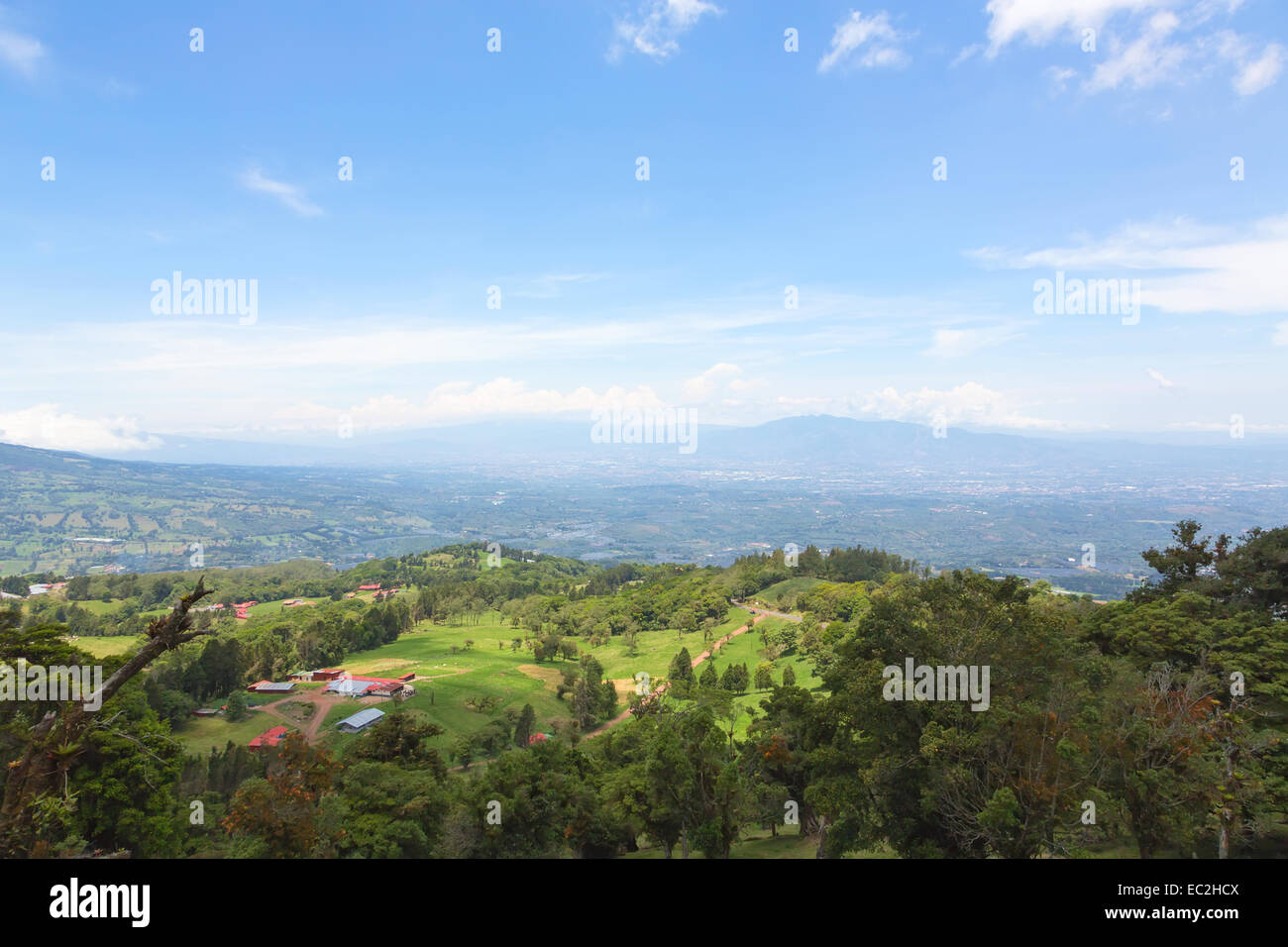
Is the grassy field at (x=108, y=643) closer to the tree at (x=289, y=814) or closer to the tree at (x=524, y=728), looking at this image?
the tree at (x=524, y=728)

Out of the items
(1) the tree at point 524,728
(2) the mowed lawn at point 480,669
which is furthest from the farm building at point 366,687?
(1) the tree at point 524,728

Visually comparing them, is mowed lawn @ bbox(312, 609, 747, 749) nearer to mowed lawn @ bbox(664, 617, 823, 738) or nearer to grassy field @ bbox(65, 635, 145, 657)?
mowed lawn @ bbox(664, 617, 823, 738)

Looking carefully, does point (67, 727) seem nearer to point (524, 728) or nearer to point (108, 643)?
point (524, 728)

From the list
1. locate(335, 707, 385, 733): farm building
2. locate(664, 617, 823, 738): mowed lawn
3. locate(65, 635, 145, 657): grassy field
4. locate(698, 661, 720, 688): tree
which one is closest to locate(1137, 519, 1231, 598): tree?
locate(664, 617, 823, 738): mowed lawn

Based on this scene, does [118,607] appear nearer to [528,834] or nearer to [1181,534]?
[528,834]

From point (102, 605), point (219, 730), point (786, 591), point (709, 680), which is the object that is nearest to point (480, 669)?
point (219, 730)
